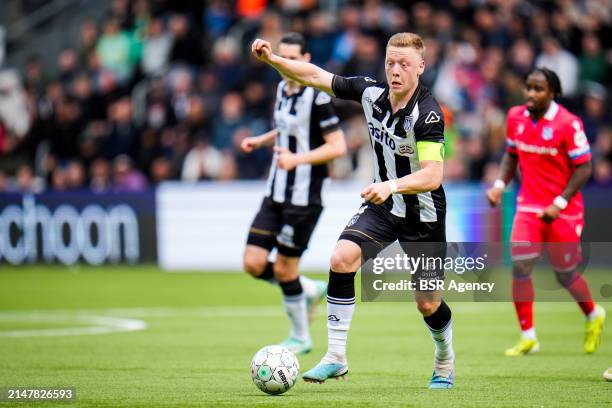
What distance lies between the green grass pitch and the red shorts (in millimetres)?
885

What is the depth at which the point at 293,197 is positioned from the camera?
10.8 m

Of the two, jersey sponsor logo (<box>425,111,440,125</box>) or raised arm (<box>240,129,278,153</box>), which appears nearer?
jersey sponsor logo (<box>425,111,440,125</box>)

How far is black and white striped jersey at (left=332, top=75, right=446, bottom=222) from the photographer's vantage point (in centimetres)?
795

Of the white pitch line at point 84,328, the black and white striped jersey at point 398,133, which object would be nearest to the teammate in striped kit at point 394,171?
the black and white striped jersey at point 398,133

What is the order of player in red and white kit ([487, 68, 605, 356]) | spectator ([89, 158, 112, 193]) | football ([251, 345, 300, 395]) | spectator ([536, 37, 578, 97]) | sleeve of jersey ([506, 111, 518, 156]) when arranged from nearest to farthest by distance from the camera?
football ([251, 345, 300, 395]), player in red and white kit ([487, 68, 605, 356]), sleeve of jersey ([506, 111, 518, 156]), spectator ([536, 37, 578, 97]), spectator ([89, 158, 112, 193])

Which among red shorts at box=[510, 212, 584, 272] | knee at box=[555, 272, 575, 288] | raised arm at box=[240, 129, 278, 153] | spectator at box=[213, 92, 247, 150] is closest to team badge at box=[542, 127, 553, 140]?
red shorts at box=[510, 212, 584, 272]

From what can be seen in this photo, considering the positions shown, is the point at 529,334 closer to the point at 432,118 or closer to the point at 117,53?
the point at 432,118

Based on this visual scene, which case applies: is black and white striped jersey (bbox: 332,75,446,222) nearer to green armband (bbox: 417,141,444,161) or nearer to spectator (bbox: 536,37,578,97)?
green armband (bbox: 417,141,444,161)

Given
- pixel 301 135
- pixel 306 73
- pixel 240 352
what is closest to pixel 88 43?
pixel 301 135

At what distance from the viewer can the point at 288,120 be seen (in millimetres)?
10711

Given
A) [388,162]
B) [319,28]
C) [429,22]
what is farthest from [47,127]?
[388,162]

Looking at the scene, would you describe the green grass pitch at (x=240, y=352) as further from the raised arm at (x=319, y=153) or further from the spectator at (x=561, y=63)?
the spectator at (x=561, y=63)

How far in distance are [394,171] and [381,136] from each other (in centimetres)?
28

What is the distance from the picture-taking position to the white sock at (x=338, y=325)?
8086 millimetres
